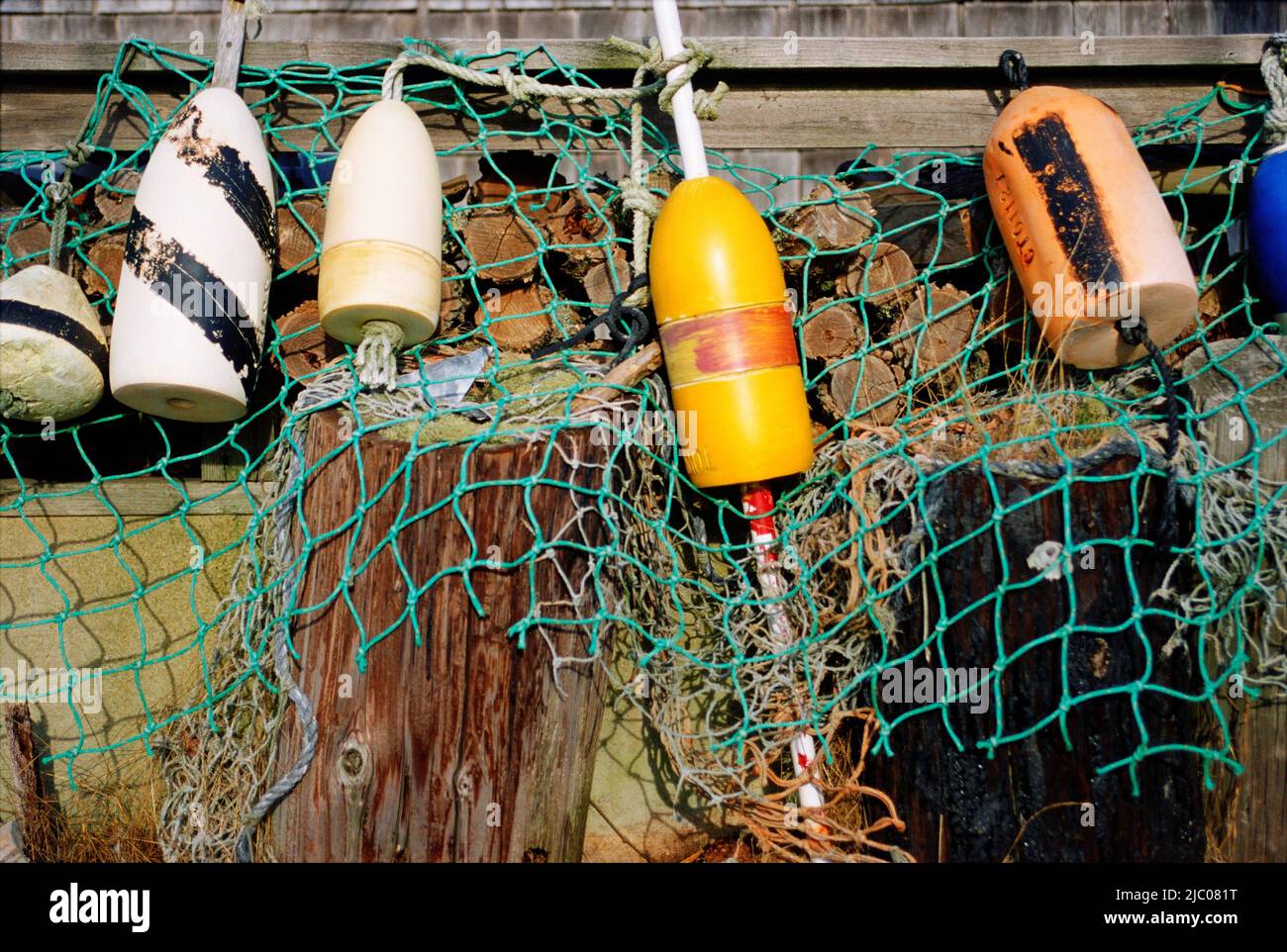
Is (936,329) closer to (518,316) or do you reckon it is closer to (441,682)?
(518,316)

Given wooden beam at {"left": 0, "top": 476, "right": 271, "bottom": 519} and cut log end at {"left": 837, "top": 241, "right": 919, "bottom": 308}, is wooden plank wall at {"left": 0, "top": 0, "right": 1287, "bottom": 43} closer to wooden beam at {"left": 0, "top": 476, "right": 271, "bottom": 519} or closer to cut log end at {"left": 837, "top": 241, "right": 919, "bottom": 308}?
cut log end at {"left": 837, "top": 241, "right": 919, "bottom": 308}

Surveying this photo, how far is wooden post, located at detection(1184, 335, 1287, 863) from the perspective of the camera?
2.39 m

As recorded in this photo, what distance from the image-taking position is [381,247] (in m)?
2.55

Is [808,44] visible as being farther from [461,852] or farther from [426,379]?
[461,852]

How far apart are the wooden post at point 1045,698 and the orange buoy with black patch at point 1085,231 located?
426 mm

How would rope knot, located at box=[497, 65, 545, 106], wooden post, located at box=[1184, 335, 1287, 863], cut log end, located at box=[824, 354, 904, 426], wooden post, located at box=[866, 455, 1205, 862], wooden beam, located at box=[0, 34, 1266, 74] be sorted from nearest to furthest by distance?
wooden post, located at box=[866, 455, 1205, 862] → wooden post, located at box=[1184, 335, 1287, 863] → cut log end, located at box=[824, 354, 904, 426] → rope knot, located at box=[497, 65, 545, 106] → wooden beam, located at box=[0, 34, 1266, 74]

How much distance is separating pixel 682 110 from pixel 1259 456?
1.86 m

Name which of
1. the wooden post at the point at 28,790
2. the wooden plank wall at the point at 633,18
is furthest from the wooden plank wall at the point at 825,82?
the wooden plank wall at the point at 633,18

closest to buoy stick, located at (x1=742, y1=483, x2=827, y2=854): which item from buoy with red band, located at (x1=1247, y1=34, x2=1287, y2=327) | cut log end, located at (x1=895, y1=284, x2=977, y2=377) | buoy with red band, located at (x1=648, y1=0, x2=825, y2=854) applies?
buoy with red band, located at (x1=648, y1=0, x2=825, y2=854)

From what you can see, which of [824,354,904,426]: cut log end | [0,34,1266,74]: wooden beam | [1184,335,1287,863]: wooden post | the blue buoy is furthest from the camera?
[0,34,1266,74]: wooden beam

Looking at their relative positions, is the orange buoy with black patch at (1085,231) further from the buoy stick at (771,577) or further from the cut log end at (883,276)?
the buoy stick at (771,577)

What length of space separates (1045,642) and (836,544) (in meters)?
0.56

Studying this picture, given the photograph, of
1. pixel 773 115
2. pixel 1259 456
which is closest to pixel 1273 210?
pixel 1259 456
